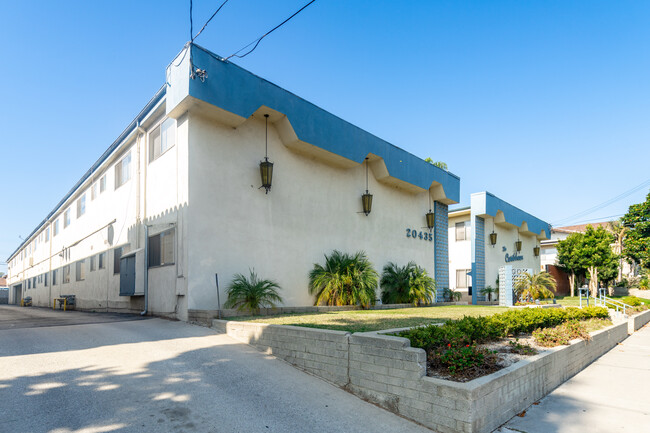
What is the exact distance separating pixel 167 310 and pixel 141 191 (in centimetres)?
420

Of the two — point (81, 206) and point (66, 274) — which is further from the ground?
point (81, 206)

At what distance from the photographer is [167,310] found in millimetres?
10711

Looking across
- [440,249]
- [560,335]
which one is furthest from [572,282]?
[560,335]

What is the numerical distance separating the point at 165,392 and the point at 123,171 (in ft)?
39.5

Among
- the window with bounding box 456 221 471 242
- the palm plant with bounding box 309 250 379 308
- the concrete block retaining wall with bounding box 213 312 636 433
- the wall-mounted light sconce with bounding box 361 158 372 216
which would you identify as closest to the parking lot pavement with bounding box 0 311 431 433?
the concrete block retaining wall with bounding box 213 312 636 433

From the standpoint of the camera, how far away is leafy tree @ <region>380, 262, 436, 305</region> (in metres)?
15.6

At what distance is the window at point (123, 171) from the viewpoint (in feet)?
47.6

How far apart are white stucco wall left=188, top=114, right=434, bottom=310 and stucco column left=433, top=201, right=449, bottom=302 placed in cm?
432

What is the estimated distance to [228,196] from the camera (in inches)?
425

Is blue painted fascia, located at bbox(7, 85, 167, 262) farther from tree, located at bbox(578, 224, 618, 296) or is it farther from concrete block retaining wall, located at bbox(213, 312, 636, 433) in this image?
tree, located at bbox(578, 224, 618, 296)

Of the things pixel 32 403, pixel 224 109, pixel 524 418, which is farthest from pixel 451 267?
pixel 32 403

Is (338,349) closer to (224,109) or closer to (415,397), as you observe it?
(415,397)

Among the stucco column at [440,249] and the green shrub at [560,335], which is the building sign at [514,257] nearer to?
the stucco column at [440,249]

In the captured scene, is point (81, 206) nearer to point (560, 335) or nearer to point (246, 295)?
point (246, 295)
